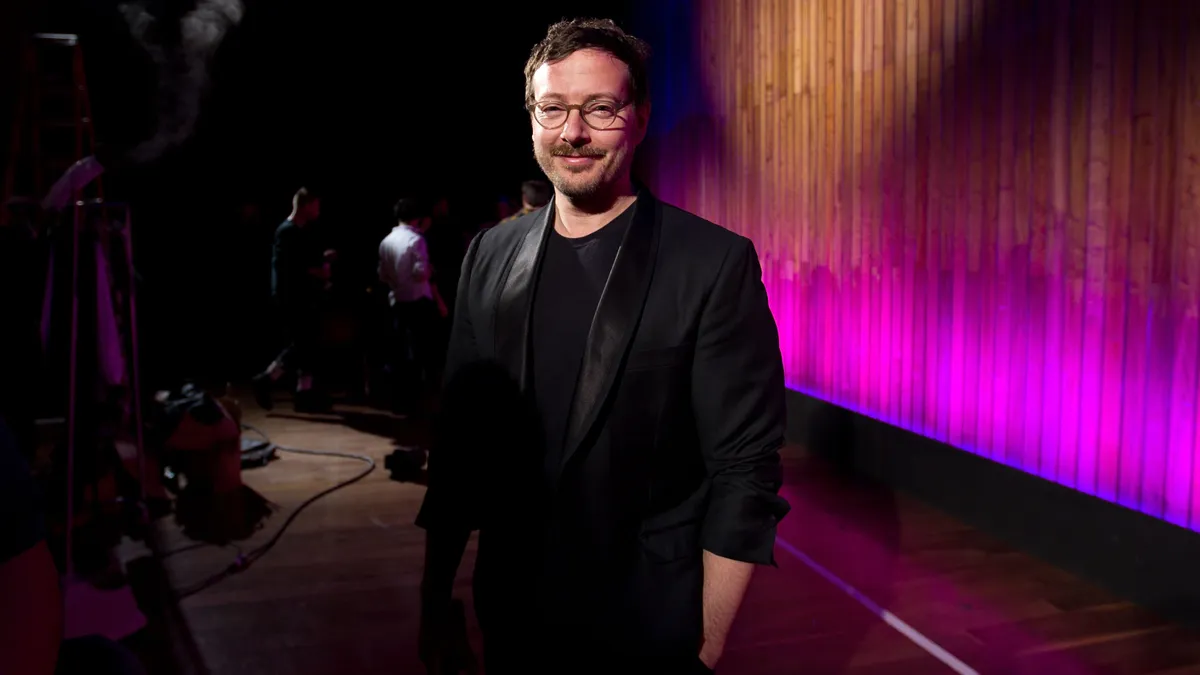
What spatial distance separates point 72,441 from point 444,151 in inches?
285

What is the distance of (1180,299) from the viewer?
9.98ft

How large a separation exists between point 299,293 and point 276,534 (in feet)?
9.26

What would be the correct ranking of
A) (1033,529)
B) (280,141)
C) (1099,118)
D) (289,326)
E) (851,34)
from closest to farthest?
1. (1099,118)
2. (1033,529)
3. (851,34)
4. (289,326)
5. (280,141)

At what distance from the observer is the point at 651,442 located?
123cm

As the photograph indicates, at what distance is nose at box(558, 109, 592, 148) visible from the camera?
1.18 metres

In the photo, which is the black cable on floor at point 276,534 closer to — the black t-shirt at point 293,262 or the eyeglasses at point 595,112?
the black t-shirt at point 293,262

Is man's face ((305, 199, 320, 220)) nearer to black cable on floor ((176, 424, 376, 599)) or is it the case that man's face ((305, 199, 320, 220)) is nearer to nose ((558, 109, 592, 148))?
black cable on floor ((176, 424, 376, 599))

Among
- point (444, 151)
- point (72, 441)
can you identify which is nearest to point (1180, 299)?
point (72, 441)

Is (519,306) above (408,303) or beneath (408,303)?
above

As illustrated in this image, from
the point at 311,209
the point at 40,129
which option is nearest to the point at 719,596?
Result: the point at 311,209

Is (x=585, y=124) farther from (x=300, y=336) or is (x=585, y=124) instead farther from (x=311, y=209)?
(x=300, y=336)

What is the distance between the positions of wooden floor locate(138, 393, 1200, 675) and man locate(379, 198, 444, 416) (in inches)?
88.5

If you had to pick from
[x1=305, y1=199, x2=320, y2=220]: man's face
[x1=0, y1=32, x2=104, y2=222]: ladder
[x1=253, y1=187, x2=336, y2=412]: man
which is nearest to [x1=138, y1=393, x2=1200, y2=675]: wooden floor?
[x1=253, y1=187, x2=336, y2=412]: man

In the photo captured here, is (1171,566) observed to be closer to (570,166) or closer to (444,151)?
(570,166)
